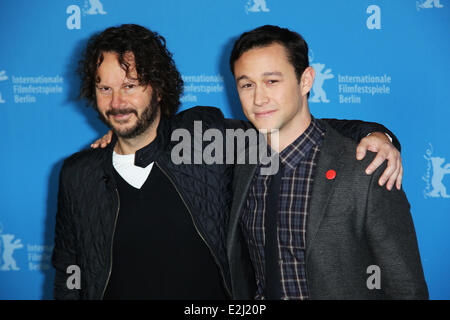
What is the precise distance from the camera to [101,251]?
1.79m

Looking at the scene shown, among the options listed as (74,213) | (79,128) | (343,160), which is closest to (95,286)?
(74,213)

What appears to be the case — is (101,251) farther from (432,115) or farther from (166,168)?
(432,115)

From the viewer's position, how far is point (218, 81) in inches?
106

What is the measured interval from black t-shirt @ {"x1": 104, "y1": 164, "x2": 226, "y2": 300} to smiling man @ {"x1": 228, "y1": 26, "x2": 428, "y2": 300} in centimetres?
15

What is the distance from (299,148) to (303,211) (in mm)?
266

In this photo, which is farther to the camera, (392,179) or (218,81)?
(218,81)

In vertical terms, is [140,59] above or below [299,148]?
above

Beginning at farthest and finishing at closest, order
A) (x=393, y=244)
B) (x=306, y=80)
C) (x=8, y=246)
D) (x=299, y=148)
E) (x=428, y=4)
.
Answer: (x=8, y=246) → (x=428, y=4) → (x=306, y=80) → (x=299, y=148) → (x=393, y=244)

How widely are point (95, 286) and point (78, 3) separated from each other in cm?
195

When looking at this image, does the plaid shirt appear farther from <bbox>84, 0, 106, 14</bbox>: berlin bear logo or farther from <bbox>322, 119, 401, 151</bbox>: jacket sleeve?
<bbox>84, 0, 106, 14</bbox>: berlin bear logo

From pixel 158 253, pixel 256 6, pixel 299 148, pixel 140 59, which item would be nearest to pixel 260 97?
pixel 299 148

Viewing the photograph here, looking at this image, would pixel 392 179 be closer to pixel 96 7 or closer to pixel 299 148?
pixel 299 148

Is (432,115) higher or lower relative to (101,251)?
higher

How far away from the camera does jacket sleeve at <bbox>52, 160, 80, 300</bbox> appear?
6.23 feet
